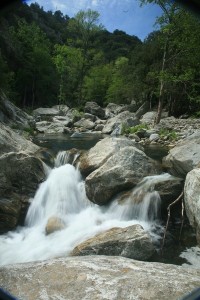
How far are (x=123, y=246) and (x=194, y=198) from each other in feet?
4.58

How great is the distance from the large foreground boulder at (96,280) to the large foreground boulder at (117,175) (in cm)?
384

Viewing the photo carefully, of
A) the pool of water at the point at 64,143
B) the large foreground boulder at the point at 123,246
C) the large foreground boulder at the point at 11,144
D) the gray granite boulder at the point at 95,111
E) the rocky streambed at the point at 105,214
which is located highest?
the gray granite boulder at the point at 95,111

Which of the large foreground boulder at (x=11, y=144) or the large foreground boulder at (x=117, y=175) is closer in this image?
the large foreground boulder at (x=117, y=175)

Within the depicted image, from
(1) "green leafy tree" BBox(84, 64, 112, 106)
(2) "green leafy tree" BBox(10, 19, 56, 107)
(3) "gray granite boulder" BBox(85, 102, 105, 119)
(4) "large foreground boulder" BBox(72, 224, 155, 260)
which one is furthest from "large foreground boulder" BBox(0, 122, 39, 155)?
(1) "green leafy tree" BBox(84, 64, 112, 106)

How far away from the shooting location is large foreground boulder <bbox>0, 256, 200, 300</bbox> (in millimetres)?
3000

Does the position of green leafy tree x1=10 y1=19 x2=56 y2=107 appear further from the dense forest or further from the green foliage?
the green foliage

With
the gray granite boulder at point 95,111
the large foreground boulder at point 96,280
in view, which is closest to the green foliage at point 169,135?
the large foreground boulder at point 96,280

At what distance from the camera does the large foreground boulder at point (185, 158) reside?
712 cm

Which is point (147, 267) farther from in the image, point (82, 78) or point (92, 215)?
point (82, 78)

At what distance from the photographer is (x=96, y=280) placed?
324 centimetres

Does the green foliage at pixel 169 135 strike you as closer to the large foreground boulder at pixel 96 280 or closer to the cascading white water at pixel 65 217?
the cascading white water at pixel 65 217

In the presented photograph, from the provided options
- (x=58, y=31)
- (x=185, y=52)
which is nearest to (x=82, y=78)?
Answer: (x=185, y=52)

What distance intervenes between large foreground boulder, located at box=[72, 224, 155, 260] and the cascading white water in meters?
0.74

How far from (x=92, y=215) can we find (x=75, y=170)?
2.06 meters
